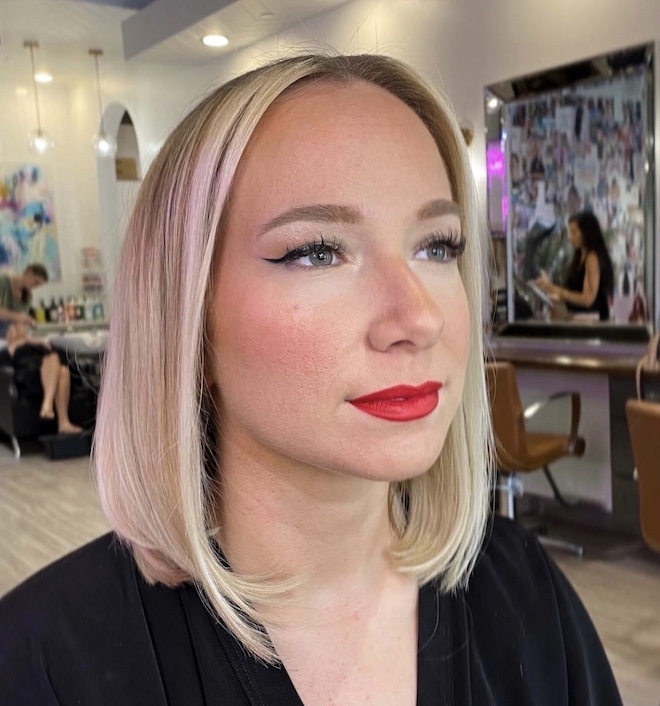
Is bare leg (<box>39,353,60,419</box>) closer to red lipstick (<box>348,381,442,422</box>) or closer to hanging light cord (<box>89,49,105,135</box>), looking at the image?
hanging light cord (<box>89,49,105,135</box>)

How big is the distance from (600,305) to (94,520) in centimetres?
268

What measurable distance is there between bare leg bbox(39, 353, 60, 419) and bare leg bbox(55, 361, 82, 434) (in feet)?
0.11

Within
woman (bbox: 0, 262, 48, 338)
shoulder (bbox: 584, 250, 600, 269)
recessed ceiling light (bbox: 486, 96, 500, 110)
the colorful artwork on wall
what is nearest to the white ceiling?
the colorful artwork on wall

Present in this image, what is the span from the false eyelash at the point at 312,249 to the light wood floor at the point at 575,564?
1.61 meters

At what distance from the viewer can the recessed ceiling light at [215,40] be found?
4.32 m

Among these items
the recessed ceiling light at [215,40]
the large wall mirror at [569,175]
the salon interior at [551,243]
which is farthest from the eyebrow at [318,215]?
the recessed ceiling light at [215,40]

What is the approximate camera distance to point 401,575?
0.87 metres

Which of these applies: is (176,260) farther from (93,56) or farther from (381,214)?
(93,56)

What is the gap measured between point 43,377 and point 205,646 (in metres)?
5.10

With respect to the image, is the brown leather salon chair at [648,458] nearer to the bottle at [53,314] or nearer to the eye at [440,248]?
the eye at [440,248]

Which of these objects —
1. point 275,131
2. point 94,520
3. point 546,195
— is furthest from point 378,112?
point 94,520

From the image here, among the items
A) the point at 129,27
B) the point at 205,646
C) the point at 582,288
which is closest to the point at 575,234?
the point at 582,288

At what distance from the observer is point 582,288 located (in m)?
3.20

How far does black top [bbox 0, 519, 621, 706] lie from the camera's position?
0.66 metres
